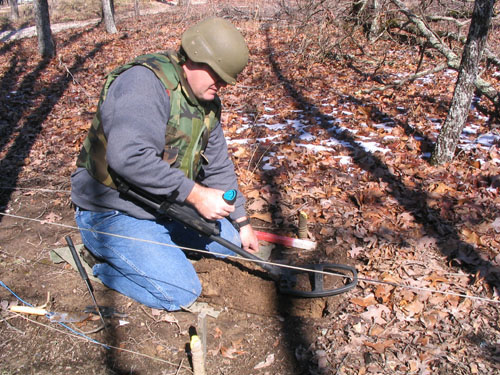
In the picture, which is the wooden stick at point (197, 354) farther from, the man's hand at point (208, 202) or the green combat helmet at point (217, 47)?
the green combat helmet at point (217, 47)

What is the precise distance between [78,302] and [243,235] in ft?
4.62

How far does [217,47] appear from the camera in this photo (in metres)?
2.56

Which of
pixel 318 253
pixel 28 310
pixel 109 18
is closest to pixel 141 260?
pixel 28 310

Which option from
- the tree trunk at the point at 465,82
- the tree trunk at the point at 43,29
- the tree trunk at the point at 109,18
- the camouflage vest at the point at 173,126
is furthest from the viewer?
the tree trunk at the point at 109,18

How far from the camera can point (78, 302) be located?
3146 millimetres

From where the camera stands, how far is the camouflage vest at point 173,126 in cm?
273

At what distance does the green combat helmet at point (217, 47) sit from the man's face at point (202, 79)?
87mm

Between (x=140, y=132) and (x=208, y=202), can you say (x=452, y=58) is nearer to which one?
(x=208, y=202)

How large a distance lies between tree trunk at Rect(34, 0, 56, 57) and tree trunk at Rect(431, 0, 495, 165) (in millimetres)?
12580

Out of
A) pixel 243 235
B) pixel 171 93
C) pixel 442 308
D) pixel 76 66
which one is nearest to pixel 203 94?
pixel 171 93

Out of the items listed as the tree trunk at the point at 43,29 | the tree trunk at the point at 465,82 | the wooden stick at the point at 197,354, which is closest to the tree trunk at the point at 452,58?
the tree trunk at the point at 465,82

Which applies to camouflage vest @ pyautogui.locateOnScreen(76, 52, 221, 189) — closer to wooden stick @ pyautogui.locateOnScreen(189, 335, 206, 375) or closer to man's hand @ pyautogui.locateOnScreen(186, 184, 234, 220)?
man's hand @ pyautogui.locateOnScreen(186, 184, 234, 220)

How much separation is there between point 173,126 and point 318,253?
172 cm

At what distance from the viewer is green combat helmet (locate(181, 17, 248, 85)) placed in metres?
2.57
